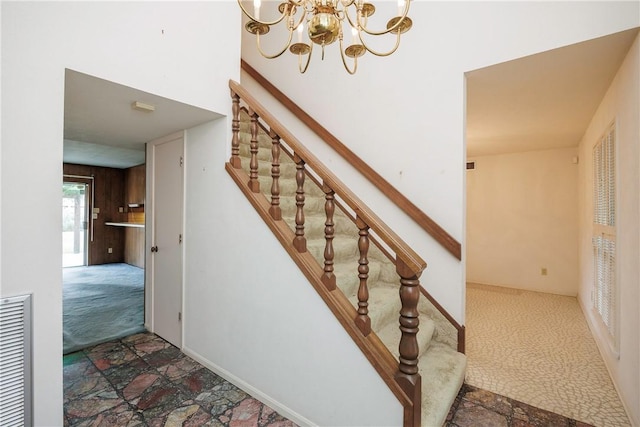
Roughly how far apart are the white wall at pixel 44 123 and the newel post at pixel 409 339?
70.1 inches

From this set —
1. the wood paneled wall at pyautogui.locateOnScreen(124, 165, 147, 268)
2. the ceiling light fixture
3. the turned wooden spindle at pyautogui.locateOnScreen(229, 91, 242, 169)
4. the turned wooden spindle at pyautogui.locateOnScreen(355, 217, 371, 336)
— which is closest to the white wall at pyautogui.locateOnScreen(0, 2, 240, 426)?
the ceiling light fixture

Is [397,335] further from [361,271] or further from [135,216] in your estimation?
[135,216]

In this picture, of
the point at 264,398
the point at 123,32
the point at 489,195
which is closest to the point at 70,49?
the point at 123,32

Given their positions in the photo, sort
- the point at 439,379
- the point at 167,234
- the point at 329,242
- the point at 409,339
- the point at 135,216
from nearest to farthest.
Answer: the point at 409,339 → the point at 329,242 → the point at 439,379 → the point at 167,234 → the point at 135,216

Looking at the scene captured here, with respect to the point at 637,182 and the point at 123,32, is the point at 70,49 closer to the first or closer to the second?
the point at 123,32

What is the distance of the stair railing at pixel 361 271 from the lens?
137 centimetres

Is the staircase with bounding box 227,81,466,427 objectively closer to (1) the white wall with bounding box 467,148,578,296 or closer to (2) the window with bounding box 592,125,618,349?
(2) the window with bounding box 592,125,618,349

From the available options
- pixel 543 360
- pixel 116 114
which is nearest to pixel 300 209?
pixel 116 114

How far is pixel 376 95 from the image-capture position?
8.80 feet

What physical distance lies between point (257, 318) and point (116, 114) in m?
1.91

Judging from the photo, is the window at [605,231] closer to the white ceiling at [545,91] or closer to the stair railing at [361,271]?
the white ceiling at [545,91]

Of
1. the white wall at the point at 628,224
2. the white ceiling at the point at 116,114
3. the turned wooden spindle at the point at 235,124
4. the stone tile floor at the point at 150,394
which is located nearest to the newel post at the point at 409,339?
the stone tile floor at the point at 150,394

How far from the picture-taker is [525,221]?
4.57m

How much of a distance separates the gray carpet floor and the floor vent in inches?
60.8
